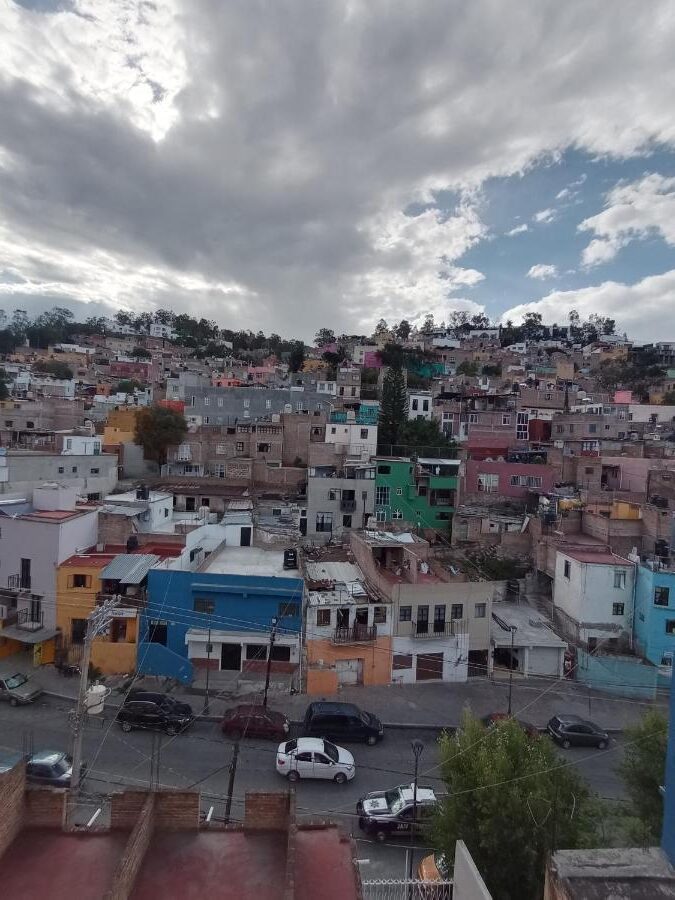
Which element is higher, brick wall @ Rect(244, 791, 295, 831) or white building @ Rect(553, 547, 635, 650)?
brick wall @ Rect(244, 791, 295, 831)

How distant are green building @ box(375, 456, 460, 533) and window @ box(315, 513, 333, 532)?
127 inches

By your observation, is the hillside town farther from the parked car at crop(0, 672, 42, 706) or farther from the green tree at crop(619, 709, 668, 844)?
the green tree at crop(619, 709, 668, 844)

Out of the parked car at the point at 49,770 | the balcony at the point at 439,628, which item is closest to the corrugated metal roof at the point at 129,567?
the parked car at the point at 49,770

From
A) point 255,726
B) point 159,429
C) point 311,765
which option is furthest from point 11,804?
point 159,429

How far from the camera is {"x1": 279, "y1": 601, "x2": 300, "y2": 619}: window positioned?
66.1 feet

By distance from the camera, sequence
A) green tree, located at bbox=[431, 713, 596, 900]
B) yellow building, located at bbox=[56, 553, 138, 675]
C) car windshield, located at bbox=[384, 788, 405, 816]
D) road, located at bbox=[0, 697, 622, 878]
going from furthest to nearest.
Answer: yellow building, located at bbox=[56, 553, 138, 675], road, located at bbox=[0, 697, 622, 878], car windshield, located at bbox=[384, 788, 405, 816], green tree, located at bbox=[431, 713, 596, 900]

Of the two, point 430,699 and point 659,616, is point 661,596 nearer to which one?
point 659,616

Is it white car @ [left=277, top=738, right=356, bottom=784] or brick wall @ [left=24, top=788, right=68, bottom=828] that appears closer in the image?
brick wall @ [left=24, top=788, right=68, bottom=828]

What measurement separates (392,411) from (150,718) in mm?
33167

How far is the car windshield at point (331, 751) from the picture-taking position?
47.8ft

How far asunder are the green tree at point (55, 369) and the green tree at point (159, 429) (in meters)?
41.9

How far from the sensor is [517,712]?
60.6 ft

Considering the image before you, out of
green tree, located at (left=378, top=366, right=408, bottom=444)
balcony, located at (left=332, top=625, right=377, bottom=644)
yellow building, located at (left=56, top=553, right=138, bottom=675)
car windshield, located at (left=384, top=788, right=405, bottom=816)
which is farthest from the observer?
green tree, located at (left=378, top=366, right=408, bottom=444)

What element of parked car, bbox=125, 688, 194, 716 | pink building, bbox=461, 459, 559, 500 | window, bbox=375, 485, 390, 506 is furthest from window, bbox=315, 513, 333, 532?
parked car, bbox=125, 688, 194, 716
